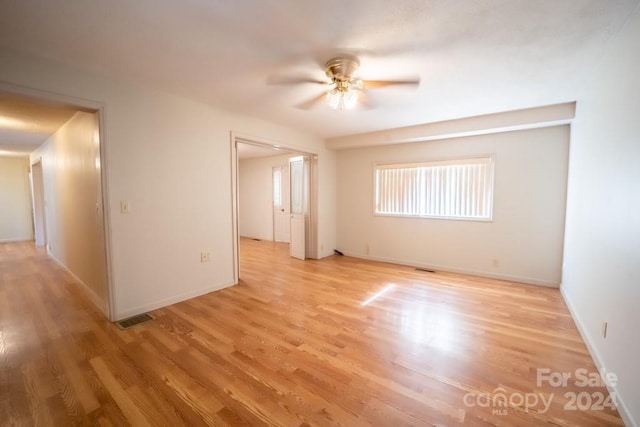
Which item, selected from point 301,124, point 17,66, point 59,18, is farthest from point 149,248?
point 301,124

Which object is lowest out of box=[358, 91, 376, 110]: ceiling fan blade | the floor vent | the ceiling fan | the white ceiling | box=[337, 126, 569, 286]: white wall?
the floor vent

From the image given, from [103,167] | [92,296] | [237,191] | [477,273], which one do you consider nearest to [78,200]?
[92,296]

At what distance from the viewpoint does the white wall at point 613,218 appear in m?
1.51

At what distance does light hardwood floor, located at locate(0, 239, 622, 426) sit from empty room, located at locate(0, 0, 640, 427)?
0.02 m

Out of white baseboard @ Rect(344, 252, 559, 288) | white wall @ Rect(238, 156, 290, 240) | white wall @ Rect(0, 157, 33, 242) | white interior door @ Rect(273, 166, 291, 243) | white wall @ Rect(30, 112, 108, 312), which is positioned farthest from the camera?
white wall @ Rect(238, 156, 290, 240)

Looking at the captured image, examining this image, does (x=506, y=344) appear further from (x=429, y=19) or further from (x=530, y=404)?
(x=429, y=19)

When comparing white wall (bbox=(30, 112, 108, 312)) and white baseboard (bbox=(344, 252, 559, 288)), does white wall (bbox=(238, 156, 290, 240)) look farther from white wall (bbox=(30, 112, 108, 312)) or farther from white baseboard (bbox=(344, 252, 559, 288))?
white wall (bbox=(30, 112, 108, 312))

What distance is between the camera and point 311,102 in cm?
315

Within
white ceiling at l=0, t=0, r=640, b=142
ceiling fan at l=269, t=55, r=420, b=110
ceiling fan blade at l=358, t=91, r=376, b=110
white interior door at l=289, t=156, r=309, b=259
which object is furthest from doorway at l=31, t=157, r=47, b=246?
ceiling fan blade at l=358, t=91, r=376, b=110

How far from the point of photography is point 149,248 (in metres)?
2.89

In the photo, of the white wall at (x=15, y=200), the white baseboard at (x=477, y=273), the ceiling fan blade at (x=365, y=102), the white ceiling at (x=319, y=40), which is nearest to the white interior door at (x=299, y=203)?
the white baseboard at (x=477, y=273)

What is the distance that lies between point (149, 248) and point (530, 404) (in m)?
3.54

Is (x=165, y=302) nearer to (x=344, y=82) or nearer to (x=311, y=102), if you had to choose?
(x=311, y=102)

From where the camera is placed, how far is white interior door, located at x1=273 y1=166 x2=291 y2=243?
7168 mm
